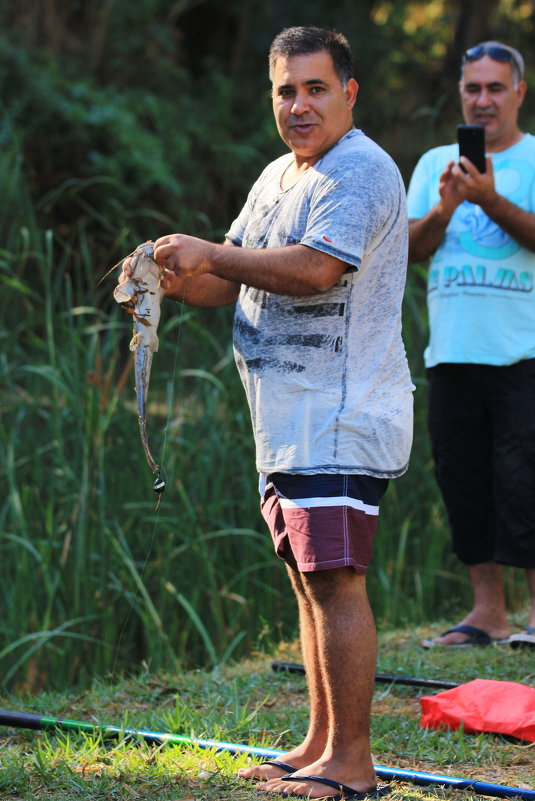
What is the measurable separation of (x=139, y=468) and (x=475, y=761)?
7.69ft

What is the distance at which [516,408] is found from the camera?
13.2 feet

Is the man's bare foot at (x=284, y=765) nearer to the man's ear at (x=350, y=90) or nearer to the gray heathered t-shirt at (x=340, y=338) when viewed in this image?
the gray heathered t-shirt at (x=340, y=338)

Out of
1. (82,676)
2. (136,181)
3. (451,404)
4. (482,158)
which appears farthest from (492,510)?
(136,181)

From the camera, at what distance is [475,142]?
389 cm

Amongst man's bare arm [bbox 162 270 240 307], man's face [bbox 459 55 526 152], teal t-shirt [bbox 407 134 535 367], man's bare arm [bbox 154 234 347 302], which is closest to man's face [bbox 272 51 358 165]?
man's bare arm [bbox 154 234 347 302]

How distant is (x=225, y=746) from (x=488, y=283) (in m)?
1.92

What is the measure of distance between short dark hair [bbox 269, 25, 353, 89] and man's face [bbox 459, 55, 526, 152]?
1.39m

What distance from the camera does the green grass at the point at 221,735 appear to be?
9.20ft

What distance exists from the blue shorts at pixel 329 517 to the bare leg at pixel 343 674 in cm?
5

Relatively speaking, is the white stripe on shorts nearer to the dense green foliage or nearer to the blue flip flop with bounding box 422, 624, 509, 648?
the dense green foliage

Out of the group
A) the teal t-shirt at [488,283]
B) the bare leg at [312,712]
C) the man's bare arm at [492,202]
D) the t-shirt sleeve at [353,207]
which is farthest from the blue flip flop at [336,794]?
the man's bare arm at [492,202]

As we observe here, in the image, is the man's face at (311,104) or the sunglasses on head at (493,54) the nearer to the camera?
the man's face at (311,104)

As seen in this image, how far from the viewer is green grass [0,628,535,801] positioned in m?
2.80

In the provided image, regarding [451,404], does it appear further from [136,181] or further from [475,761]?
[136,181]
